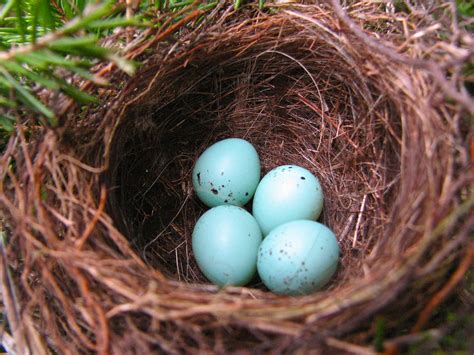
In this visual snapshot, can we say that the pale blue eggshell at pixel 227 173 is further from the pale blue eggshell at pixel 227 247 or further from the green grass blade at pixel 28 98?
the green grass blade at pixel 28 98

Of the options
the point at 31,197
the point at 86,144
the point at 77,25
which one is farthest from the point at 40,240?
the point at 77,25

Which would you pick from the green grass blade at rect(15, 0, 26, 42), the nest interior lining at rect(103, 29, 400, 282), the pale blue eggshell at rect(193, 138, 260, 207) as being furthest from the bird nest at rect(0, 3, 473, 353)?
the green grass blade at rect(15, 0, 26, 42)

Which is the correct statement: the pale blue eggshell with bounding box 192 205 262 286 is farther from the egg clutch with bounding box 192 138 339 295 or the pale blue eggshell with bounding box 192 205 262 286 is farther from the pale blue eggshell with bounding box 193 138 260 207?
the pale blue eggshell with bounding box 193 138 260 207

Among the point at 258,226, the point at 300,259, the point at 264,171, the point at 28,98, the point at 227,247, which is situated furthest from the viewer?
the point at 264,171

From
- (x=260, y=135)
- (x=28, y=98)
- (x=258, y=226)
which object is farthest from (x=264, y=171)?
(x=28, y=98)

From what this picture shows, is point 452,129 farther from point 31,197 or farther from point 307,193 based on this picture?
point 31,197

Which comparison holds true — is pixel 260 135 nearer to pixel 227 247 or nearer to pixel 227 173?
pixel 227 173
